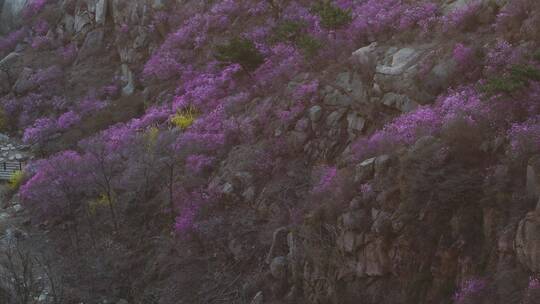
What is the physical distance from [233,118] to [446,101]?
21.0ft

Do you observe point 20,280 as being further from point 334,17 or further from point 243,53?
point 334,17

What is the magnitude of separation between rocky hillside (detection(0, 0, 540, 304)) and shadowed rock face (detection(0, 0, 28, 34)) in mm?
10184

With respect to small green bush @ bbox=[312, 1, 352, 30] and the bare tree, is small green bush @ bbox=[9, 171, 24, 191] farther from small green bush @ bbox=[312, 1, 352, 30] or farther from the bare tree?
small green bush @ bbox=[312, 1, 352, 30]

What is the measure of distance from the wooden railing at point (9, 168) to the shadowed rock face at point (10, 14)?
463 inches

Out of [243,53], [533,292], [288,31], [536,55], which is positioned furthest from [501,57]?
[243,53]

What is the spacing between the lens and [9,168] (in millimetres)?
20969

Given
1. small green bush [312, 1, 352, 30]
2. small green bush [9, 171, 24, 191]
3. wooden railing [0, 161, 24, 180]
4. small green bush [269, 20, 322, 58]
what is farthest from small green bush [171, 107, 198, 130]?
wooden railing [0, 161, 24, 180]

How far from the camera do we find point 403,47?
13.0 meters

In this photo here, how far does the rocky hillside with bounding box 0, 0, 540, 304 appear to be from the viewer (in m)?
8.42

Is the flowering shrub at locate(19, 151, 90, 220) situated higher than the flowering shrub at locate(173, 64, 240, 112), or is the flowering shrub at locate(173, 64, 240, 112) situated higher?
the flowering shrub at locate(173, 64, 240, 112)

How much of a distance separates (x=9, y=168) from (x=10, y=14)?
12816 mm

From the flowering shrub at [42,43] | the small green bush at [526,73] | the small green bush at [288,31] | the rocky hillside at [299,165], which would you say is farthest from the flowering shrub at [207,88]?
the flowering shrub at [42,43]

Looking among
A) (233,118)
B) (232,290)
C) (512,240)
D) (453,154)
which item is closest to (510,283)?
(512,240)

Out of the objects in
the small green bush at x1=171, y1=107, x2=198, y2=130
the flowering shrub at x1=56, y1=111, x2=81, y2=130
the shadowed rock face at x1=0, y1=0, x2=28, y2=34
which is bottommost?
the flowering shrub at x1=56, y1=111, x2=81, y2=130
